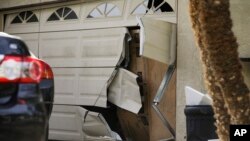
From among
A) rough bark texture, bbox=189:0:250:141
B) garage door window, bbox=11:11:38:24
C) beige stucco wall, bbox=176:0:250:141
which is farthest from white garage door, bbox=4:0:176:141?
rough bark texture, bbox=189:0:250:141

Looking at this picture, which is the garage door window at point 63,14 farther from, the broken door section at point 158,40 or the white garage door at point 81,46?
the broken door section at point 158,40

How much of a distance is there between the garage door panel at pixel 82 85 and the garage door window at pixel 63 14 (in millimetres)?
1021

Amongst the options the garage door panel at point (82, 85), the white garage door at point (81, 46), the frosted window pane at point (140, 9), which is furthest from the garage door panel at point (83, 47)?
the frosted window pane at point (140, 9)

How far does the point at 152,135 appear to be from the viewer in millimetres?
8586

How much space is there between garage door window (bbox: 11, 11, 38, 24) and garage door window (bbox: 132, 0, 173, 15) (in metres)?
2.62

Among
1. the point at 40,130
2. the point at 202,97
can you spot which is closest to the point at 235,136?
the point at 40,130

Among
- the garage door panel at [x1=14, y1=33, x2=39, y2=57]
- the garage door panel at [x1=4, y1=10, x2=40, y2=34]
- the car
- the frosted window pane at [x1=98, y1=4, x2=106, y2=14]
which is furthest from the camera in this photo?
the garage door panel at [x1=4, y1=10, x2=40, y2=34]

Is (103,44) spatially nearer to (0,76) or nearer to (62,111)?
(62,111)

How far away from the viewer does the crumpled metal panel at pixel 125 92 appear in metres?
8.50

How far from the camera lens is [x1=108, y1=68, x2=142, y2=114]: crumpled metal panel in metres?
8.50

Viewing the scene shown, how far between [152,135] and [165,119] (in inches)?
20.7

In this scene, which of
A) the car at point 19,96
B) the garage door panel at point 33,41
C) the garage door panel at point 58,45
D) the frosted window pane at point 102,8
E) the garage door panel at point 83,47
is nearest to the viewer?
the car at point 19,96

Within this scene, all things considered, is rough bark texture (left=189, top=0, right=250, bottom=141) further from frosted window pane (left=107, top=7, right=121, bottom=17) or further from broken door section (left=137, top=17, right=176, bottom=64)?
frosted window pane (left=107, top=7, right=121, bottom=17)

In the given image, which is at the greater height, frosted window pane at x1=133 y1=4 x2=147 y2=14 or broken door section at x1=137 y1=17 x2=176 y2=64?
frosted window pane at x1=133 y1=4 x2=147 y2=14
